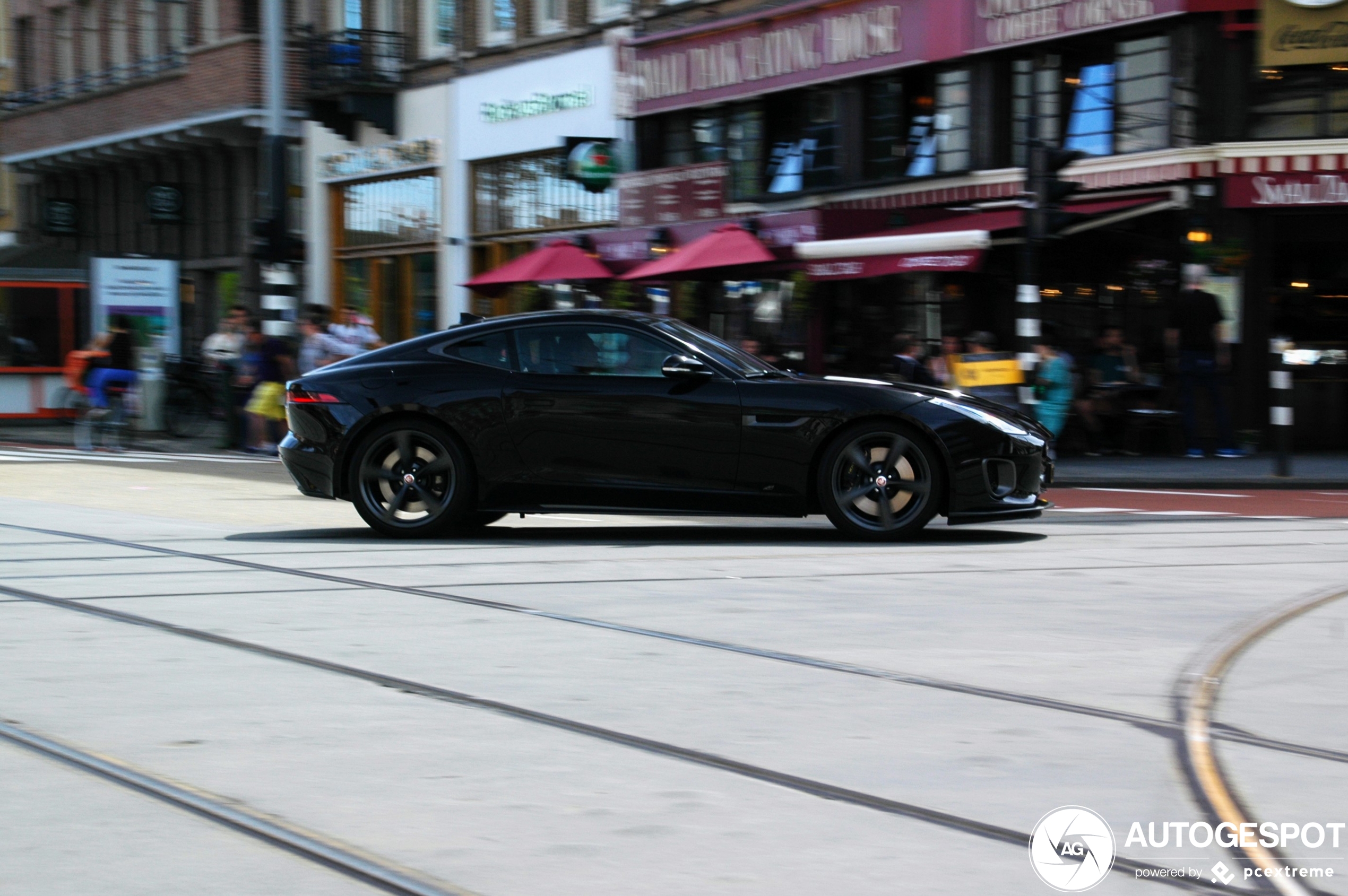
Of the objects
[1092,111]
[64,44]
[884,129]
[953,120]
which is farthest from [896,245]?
[64,44]

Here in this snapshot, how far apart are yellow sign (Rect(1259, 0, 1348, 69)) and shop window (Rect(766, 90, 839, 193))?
22.9 ft

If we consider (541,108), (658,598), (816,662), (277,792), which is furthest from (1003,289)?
(277,792)

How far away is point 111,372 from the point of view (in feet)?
71.4

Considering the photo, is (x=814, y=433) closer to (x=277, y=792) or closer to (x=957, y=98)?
(x=277, y=792)

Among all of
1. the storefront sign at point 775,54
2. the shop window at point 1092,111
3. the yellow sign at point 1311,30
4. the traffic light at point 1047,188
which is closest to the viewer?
the traffic light at point 1047,188

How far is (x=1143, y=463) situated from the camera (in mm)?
17406

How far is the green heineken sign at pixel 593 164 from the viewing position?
2661 cm

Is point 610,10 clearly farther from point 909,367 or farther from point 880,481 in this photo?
point 880,481

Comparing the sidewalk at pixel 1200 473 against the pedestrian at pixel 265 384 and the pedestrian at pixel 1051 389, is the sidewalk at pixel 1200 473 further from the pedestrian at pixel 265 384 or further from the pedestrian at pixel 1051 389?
the pedestrian at pixel 265 384

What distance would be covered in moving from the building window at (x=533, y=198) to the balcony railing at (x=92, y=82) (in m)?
8.32

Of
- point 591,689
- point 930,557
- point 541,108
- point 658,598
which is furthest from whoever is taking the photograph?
point 541,108

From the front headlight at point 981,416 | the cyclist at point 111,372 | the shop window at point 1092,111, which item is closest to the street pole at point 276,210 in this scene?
the cyclist at point 111,372

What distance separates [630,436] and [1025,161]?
33.8 feet

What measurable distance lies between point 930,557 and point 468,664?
12.7 ft
